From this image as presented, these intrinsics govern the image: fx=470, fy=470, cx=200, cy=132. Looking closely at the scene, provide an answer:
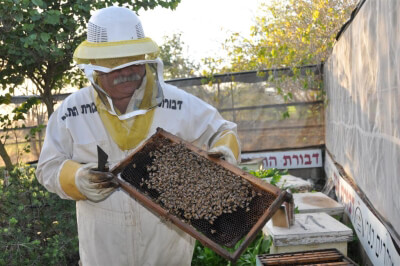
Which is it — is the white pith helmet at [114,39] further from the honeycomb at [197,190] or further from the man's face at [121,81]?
the honeycomb at [197,190]

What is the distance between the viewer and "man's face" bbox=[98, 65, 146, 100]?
8.94 ft

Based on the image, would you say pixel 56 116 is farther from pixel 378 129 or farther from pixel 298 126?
pixel 298 126

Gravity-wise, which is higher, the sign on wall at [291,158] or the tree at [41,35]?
the tree at [41,35]

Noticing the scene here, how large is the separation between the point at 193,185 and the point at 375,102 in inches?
63.8

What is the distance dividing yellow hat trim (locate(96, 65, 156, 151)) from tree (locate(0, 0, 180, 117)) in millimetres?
2840

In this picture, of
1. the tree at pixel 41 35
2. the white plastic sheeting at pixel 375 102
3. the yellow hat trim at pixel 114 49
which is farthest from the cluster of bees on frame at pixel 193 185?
the tree at pixel 41 35

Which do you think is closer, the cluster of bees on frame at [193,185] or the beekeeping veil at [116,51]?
the cluster of bees on frame at [193,185]

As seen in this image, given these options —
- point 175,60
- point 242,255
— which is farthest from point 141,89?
point 175,60

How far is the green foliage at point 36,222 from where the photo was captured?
4.07 m

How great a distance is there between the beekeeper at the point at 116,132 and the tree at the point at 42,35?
2714 mm

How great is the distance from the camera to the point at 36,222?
446 cm

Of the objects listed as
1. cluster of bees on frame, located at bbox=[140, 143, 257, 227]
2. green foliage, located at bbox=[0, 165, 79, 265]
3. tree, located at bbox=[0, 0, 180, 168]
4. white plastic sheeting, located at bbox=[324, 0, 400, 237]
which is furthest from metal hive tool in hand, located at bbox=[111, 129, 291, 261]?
tree, located at bbox=[0, 0, 180, 168]

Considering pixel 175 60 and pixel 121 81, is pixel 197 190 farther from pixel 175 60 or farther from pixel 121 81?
pixel 175 60

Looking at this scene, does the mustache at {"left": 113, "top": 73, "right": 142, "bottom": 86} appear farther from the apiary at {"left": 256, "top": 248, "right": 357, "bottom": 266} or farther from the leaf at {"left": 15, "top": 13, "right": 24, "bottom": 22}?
the leaf at {"left": 15, "top": 13, "right": 24, "bottom": 22}
